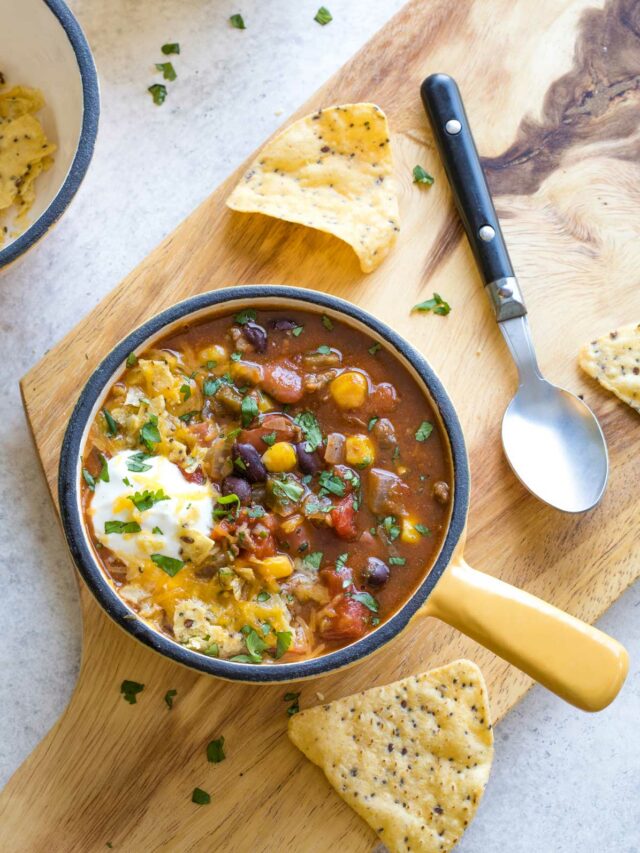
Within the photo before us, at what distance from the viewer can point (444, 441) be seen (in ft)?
11.0

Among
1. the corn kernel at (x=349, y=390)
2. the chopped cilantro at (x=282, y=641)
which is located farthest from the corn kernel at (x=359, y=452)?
the chopped cilantro at (x=282, y=641)

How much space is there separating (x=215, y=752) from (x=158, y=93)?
259 cm

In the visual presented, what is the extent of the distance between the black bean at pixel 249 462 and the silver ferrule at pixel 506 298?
3.52ft

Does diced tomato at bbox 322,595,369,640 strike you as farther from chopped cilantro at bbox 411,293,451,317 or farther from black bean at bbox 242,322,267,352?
chopped cilantro at bbox 411,293,451,317

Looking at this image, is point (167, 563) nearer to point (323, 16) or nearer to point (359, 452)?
point (359, 452)

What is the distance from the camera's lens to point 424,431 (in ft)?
11.1

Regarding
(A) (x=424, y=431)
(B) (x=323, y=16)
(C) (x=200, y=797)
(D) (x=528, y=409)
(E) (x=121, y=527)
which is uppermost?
(B) (x=323, y=16)

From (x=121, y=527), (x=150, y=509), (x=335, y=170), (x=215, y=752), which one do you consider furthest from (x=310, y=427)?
(x=215, y=752)

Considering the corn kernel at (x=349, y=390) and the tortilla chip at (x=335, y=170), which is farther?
the tortilla chip at (x=335, y=170)

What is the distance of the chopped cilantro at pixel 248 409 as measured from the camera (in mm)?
3340

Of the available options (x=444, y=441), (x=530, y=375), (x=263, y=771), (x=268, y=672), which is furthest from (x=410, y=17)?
(x=263, y=771)

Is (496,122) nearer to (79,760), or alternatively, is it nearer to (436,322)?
(436,322)

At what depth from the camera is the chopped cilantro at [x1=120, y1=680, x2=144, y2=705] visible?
358cm

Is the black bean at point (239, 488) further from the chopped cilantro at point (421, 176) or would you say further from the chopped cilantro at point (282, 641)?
the chopped cilantro at point (421, 176)
